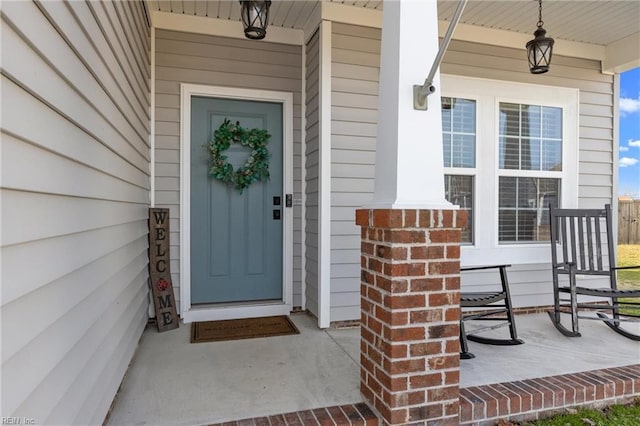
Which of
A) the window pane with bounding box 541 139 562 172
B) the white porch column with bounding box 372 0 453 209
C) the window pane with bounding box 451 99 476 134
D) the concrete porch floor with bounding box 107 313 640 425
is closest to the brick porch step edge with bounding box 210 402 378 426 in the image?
the concrete porch floor with bounding box 107 313 640 425

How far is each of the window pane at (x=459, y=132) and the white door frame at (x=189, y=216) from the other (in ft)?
4.60

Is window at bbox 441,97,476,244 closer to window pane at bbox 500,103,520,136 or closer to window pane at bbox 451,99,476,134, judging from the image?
window pane at bbox 451,99,476,134

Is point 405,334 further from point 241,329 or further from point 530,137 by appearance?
point 530,137

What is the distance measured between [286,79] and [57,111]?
8.40 feet

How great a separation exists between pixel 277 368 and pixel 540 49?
122 inches

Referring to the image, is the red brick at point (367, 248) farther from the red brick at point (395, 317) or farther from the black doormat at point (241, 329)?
the black doormat at point (241, 329)

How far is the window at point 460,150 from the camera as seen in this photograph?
3.50 metres

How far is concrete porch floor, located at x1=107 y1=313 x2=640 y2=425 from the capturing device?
6.16ft

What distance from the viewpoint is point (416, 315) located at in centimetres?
171

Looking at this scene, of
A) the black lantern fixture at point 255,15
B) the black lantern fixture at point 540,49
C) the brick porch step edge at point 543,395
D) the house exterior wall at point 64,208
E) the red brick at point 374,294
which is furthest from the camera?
the black lantern fixture at point 540,49

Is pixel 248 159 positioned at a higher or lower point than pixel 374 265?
higher

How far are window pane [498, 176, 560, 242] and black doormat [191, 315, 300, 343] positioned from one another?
7.11 feet

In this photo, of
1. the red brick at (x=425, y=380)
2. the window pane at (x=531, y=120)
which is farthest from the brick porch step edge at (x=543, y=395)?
the window pane at (x=531, y=120)

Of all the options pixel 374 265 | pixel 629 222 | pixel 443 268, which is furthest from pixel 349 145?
pixel 629 222
